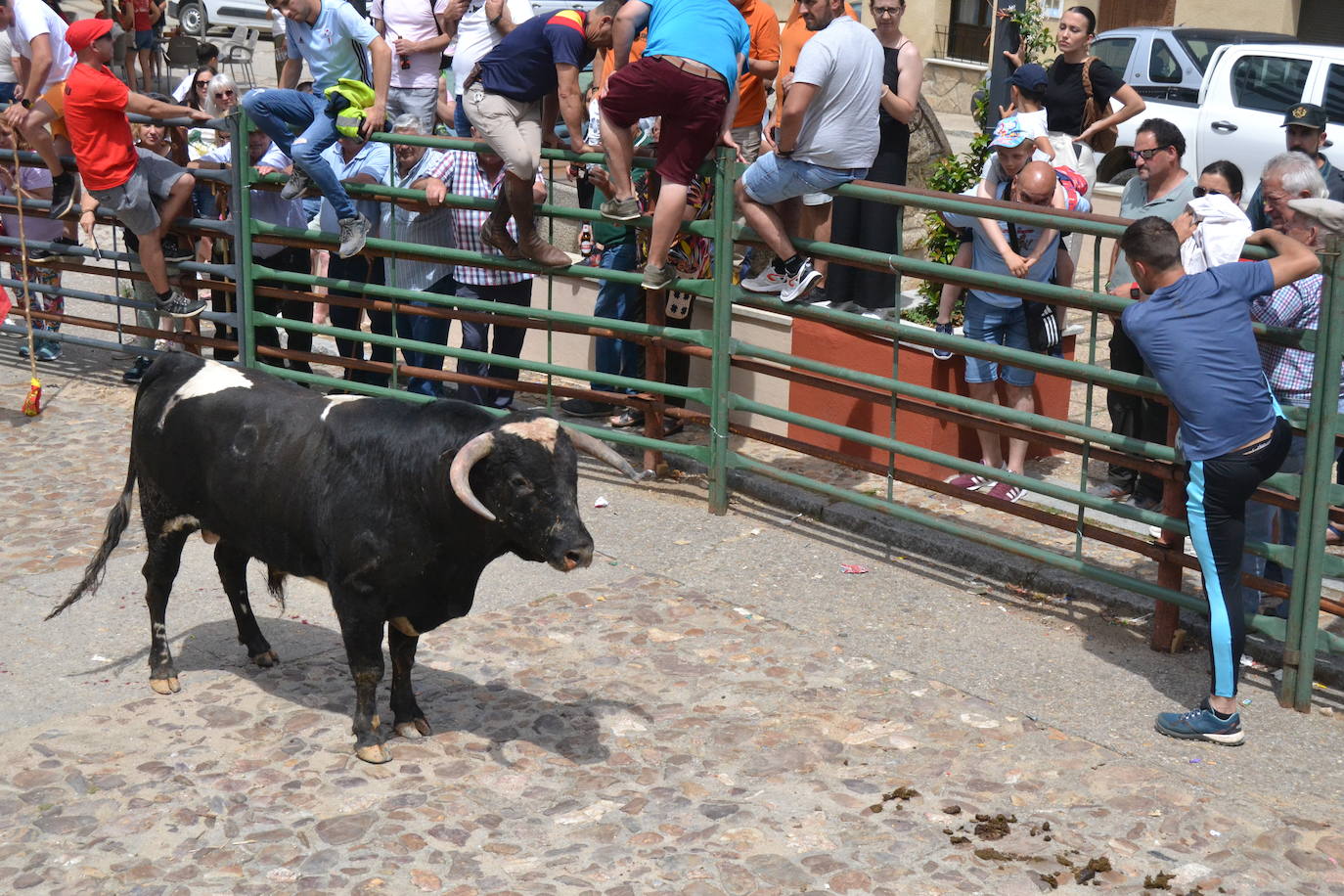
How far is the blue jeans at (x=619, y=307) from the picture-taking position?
9164 millimetres

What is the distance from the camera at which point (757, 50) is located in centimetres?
975

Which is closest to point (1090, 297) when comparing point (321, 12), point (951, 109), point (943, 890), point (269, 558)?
point (943, 890)

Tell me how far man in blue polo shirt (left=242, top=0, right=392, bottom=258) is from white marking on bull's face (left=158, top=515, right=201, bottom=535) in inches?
122

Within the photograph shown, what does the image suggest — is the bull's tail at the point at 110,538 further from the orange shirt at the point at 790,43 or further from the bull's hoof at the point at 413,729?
the orange shirt at the point at 790,43

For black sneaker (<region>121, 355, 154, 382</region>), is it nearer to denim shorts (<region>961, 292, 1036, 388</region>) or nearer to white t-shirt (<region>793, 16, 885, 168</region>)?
white t-shirt (<region>793, 16, 885, 168</region>)

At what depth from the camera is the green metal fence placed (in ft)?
19.9

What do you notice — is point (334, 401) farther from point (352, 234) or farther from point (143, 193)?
point (143, 193)

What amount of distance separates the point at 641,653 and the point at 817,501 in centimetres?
188

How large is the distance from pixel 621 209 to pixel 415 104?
2990 mm

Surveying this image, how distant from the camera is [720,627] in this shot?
22.5 feet

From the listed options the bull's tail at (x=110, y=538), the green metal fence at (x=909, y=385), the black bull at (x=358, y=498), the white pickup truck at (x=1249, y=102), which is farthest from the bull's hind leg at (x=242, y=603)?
Answer: the white pickup truck at (x=1249, y=102)

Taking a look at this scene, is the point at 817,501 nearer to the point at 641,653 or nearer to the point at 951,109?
the point at 641,653

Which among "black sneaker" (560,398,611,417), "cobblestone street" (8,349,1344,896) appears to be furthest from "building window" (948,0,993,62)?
"cobblestone street" (8,349,1344,896)

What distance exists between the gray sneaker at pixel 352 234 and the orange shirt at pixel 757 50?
2.35 metres
